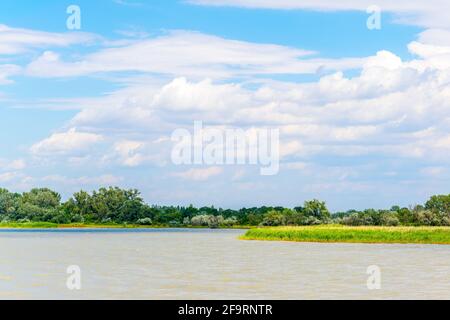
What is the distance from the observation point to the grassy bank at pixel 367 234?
73.2 meters

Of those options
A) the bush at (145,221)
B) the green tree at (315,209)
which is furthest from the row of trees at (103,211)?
the green tree at (315,209)

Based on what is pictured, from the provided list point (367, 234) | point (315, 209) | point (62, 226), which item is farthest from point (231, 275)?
point (62, 226)

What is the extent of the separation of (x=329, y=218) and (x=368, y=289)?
74.4 metres

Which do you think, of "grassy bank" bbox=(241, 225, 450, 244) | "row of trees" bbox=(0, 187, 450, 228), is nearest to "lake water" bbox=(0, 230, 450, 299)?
"grassy bank" bbox=(241, 225, 450, 244)

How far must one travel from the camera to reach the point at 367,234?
76.5 metres

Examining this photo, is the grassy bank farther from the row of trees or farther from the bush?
the bush

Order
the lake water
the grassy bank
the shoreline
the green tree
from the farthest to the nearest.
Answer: the shoreline < the green tree < the grassy bank < the lake water

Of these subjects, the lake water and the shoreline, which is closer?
the lake water

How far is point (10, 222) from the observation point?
177125 mm

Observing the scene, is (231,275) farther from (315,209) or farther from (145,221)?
(145,221)

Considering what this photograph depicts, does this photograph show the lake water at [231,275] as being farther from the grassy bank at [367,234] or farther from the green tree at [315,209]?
the green tree at [315,209]

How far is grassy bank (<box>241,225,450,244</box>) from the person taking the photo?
7319cm
